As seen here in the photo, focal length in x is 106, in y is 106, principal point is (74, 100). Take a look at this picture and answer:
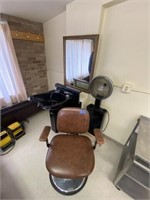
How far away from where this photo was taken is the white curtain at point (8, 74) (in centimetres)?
184

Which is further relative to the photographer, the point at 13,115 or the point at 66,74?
the point at 66,74

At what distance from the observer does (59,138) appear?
134cm

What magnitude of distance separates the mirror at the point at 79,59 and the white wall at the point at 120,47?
0.11 metres

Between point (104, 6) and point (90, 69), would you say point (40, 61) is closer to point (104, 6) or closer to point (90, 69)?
point (90, 69)

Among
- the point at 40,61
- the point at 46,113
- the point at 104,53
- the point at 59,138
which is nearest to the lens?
the point at 59,138

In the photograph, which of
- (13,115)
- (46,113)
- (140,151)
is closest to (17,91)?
(13,115)

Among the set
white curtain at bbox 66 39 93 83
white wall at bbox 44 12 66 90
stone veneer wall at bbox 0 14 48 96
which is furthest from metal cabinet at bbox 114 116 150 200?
stone veneer wall at bbox 0 14 48 96

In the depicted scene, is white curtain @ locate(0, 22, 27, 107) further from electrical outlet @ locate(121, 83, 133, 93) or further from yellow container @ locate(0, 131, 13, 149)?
electrical outlet @ locate(121, 83, 133, 93)

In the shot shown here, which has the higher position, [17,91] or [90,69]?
[90,69]

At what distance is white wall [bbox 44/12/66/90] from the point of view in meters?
2.09

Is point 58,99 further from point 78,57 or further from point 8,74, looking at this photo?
point 8,74

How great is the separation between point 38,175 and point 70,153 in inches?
25.7

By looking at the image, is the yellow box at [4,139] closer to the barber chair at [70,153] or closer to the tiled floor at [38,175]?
the tiled floor at [38,175]

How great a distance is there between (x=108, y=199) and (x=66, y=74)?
2011 mm
